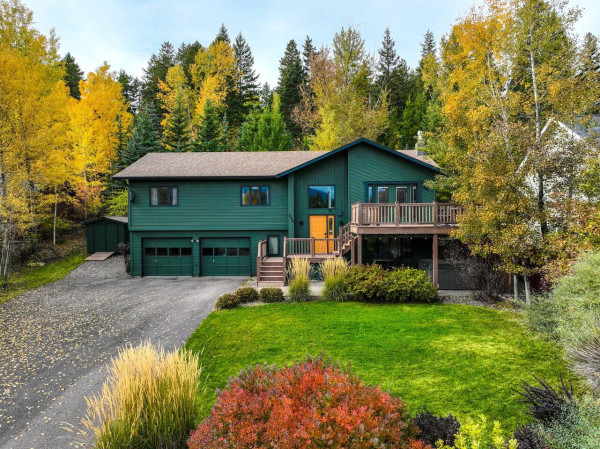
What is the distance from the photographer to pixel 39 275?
59.5 feet

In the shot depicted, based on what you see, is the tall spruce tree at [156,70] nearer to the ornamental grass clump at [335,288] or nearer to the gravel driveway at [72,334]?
the gravel driveway at [72,334]

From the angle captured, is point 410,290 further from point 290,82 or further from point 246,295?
point 290,82

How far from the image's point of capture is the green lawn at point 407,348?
19.6 feet

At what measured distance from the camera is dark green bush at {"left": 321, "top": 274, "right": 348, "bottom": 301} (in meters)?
12.8

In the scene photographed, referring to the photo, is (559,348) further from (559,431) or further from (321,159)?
(321,159)

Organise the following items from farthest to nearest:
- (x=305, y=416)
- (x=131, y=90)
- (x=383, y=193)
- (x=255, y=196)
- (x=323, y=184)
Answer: (x=131, y=90), (x=255, y=196), (x=323, y=184), (x=383, y=193), (x=305, y=416)

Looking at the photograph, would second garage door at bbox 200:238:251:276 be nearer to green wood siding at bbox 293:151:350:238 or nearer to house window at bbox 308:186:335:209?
green wood siding at bbox 293:151:350:238

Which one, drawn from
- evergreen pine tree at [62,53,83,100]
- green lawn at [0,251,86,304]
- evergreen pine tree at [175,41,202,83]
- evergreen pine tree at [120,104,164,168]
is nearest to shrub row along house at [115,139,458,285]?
green lawn at [0,251,86,304]

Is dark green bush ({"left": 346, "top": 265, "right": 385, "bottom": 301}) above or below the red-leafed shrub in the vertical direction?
below

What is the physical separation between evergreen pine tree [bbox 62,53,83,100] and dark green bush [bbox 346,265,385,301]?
4134 centimetres

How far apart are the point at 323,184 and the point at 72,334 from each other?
12355mm

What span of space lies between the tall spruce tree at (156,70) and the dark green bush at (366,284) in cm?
3746

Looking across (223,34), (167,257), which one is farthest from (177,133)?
(223,34)

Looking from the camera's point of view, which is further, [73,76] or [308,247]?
[73,76]
